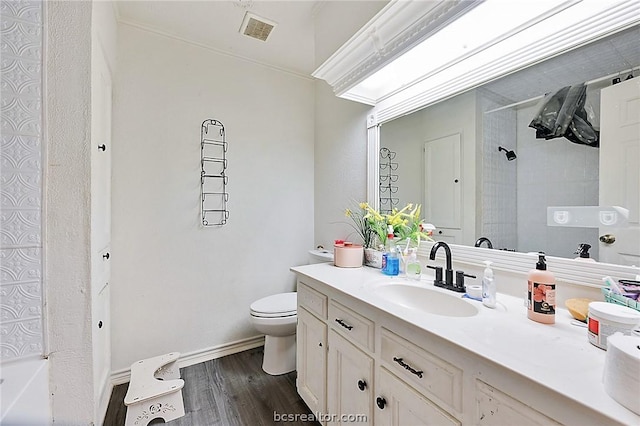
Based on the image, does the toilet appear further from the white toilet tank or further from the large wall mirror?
the large wall mirror

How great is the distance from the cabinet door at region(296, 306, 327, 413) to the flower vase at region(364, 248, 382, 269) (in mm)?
477

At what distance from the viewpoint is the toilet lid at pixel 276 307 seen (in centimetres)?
183

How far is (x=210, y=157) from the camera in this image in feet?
6.97

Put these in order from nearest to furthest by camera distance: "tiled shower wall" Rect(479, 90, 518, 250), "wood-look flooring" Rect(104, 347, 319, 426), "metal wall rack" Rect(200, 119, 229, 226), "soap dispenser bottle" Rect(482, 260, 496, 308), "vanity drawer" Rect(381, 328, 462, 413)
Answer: "vanity drawer" Rect(381, 328, 462, 413) < "soap dispenser bottle" Rect(482, 260, 496, 308) < "tiled shower wall" Rect(479, 90, 518, 250) < "wood-look flooring" Rect(104, 347, 319, 426) < "metal wall rack" Rect(200, 119, 229, 226)

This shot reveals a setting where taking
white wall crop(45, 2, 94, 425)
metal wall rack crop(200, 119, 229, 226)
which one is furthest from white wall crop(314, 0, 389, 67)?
white wall crop(45, 2, 94, 425)

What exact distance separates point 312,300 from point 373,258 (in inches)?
18.0

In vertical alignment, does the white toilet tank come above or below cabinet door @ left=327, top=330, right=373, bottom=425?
above

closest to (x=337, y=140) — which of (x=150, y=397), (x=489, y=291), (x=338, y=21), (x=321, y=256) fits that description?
(x=338, y=21)

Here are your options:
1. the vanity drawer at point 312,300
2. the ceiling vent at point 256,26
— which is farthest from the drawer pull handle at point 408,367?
the ceiling vent at point 256,26

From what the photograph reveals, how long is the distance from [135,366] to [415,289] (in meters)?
1.81

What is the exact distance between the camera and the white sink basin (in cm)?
109

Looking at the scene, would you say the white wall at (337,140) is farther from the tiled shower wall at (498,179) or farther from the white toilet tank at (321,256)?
the tiled shower wall at (498,179)

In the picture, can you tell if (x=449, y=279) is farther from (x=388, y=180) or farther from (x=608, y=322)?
(x=388, y=180)

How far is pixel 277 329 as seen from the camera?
185 cm
